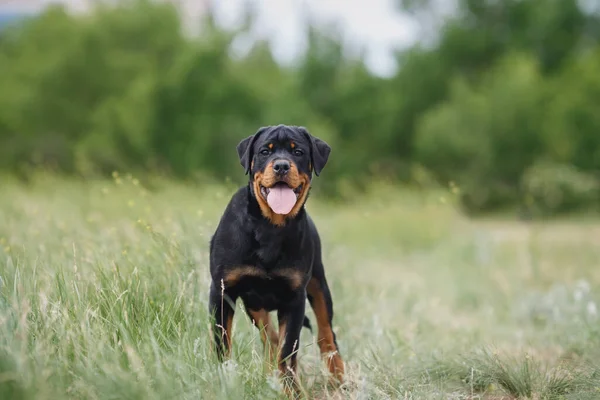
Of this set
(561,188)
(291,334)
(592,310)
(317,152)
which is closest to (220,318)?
(291,334)

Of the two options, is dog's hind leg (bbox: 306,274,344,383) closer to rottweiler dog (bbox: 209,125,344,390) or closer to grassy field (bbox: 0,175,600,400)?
grassy field (bbox: 0,175,600,400)

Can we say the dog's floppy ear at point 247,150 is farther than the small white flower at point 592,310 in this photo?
No

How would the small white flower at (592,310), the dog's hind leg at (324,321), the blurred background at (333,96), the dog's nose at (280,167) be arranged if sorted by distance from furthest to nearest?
the blurred background at (333,96) → the small white flower at (592,310) → the dog's hind leg at (324,321) → the dog's nose at (280,167)

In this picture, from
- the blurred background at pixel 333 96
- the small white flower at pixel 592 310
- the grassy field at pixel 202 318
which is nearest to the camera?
the grassy field at pixel 202 318

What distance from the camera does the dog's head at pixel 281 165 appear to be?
3.68 meters

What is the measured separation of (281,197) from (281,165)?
0.17 m

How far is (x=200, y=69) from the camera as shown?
65.3 feet

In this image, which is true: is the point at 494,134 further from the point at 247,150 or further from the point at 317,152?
the point at 247,150

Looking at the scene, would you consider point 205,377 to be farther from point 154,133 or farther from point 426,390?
point 154,133

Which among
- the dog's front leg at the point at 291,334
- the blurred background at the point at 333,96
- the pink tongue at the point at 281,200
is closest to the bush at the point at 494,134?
the blurred background at the point at 333,96

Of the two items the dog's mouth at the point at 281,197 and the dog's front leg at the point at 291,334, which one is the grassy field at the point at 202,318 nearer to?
the dog's front leg at the point at 291,334


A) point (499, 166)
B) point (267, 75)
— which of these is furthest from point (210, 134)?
point (499, 166)

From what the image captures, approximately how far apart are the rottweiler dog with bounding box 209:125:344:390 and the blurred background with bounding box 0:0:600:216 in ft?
41.9

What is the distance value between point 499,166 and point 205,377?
2164cm
